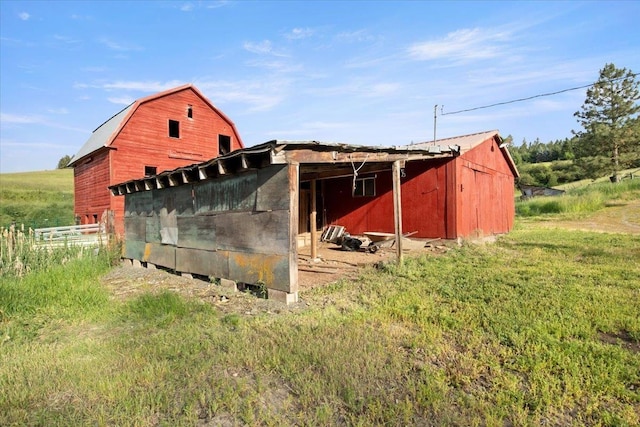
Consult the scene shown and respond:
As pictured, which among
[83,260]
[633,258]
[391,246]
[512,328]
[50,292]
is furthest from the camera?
[391,246]

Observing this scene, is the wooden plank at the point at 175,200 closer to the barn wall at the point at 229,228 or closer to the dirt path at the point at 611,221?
the barn wall at the point at 229,228

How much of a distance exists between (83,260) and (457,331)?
31.9 feet

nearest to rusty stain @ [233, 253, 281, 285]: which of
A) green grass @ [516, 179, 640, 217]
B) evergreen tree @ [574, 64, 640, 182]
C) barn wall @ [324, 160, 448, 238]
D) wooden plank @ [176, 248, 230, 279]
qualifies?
wooden plank @ [176, 248, 230, 279]

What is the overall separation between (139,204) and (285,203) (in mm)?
7475

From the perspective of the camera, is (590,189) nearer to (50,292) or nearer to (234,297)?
(234,297)

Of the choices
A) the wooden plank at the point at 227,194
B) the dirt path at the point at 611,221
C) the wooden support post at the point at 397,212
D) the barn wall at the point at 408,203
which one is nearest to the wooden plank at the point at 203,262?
the wooden plank at the point at 227,194

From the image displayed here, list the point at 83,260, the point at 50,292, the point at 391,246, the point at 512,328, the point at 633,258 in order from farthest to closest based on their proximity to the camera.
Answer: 1. the point at 391,246
2. the point at 83,260
3. the point at 633,258
4. the point at 50,292
5. the point at 512,328

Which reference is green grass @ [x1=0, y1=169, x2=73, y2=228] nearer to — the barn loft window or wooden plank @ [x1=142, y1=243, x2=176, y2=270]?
the barn loft window

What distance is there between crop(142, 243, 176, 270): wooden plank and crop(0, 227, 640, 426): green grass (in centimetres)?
298

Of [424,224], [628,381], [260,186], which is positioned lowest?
[628,381]

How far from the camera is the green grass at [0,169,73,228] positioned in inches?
1071

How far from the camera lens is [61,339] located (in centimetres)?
477

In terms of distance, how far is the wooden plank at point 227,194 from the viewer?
6905 mm

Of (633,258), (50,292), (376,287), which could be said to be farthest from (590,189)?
(50,292)
